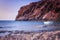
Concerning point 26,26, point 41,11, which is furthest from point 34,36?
point 41,11

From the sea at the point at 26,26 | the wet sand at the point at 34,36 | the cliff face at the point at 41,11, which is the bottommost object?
the wet sand at the point at 34,36

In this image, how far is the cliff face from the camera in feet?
6.39

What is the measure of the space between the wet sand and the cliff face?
0.21 m

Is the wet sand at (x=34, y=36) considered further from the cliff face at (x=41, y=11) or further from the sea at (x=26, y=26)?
the cliff face at (x=41, y=11)

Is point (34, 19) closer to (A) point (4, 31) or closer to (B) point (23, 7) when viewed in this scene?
(B) point (23, 7)

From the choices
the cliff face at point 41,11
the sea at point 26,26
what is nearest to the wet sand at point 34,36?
the sea at point 26,26

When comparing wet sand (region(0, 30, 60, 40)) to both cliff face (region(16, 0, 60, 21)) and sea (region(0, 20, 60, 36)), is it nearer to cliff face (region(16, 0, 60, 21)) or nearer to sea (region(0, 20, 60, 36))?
sea (region(0, 20, 60, 36))

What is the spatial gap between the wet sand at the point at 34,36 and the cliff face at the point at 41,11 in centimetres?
21

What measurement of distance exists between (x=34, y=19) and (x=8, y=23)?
0.39m

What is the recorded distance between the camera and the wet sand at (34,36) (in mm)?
1905

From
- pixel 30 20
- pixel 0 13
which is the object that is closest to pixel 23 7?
pixel 30 20

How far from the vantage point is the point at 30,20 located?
1945 mm

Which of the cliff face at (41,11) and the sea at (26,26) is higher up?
the cliff face at (41,11)

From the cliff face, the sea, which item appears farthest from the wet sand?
the cliff face
